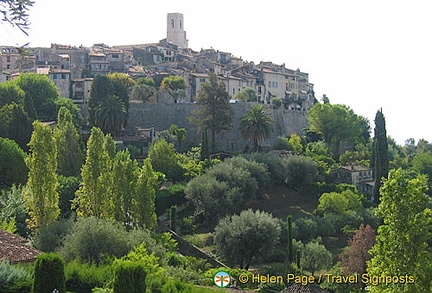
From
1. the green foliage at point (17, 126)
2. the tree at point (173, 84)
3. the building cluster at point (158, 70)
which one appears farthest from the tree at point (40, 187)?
the tree at point (173, 84)

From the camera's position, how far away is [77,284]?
18844 millimetres

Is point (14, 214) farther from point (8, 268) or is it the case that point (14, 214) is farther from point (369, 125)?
point (369, 125)

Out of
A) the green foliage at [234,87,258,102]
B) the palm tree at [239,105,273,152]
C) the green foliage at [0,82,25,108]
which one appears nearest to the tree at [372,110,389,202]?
the palm tree at [239,105,273,152]

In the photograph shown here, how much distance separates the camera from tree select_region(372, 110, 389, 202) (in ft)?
174

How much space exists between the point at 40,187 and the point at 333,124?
145ft

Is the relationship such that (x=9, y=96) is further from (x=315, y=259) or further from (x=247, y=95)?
(x=247, y=95)

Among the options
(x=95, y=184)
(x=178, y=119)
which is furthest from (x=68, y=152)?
(x=178, y=119)

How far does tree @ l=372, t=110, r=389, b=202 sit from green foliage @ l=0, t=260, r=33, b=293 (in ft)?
130

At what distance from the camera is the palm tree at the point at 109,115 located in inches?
2229

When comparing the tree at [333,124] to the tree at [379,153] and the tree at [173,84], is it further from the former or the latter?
the tree at [173,84]

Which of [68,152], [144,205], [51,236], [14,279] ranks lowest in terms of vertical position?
[51,236]

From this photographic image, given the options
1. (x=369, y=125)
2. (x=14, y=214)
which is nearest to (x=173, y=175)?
(x=14, y=214)

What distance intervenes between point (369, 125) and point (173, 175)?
42.1 meters

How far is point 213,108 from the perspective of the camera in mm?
60688
